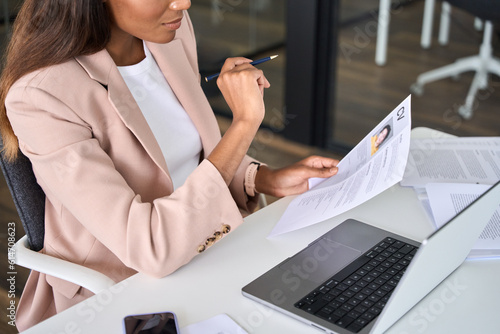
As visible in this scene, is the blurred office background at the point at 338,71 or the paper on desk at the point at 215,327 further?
the blurred office background at the point at 338,71

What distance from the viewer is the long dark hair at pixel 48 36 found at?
1.23m

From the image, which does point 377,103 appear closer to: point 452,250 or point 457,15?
point 457,15

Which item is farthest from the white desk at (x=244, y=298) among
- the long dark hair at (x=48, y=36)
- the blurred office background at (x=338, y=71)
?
the blurred office background at (x=338, y=71)

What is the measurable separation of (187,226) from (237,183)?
45 centimetres

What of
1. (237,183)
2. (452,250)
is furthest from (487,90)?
(452,250)

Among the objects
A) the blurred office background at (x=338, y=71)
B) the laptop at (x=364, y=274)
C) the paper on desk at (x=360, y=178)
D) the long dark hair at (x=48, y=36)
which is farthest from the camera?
the blurred office background at (x=338, y=71)

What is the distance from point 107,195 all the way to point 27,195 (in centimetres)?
23

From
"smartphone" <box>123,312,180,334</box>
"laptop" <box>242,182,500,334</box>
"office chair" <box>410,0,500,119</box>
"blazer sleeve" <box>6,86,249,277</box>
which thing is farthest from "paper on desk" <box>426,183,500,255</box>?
"office chair" <box>410,0,500,119</box>

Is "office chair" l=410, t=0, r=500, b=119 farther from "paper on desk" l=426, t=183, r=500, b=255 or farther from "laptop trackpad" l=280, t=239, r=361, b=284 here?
"laptop trackpad" l=280, t=239, r=361, b=284

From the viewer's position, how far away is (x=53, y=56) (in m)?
1.25

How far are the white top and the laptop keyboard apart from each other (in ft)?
1.74

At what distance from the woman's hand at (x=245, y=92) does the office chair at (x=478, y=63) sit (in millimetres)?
1831

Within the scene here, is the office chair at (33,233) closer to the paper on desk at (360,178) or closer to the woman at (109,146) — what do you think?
the woman at (109,146)

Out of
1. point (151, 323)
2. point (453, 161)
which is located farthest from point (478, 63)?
point (151, 323)
